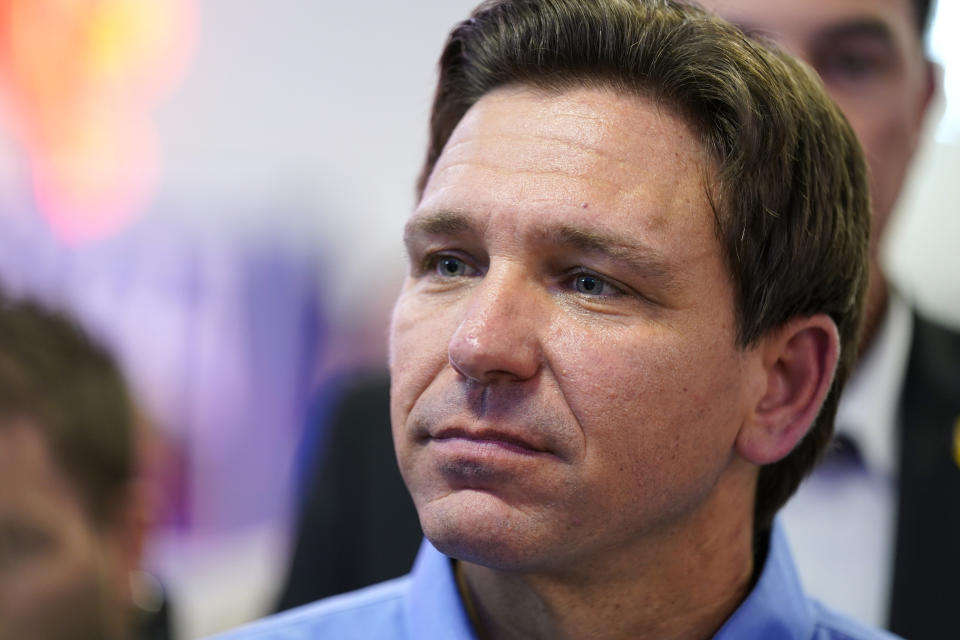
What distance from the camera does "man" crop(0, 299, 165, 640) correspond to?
1894mm

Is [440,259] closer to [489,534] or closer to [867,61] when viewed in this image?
[489,534]

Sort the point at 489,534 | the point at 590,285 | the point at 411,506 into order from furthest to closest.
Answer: the point at 411,506
the point at 590,285
the point at 489,534

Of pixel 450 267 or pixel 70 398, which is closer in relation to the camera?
pixel 450 267

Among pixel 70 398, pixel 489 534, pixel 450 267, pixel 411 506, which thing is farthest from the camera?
pixel 411 506

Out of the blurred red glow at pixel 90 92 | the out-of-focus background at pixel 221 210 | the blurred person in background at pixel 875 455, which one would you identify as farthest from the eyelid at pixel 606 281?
the blurred red glow at pixel 90 92

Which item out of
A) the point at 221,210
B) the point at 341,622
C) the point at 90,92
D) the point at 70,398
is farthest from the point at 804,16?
the point at 90,92

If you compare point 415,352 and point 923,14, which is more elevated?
point 923,14

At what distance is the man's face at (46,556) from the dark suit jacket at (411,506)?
0.67 m

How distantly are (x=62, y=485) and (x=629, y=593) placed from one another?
1.10 m

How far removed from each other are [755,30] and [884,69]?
0.72m

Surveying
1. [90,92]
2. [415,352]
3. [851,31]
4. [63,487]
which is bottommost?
[90,92]

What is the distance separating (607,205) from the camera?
1.54 m

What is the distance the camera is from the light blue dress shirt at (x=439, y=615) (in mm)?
1681

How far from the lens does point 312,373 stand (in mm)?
3854
